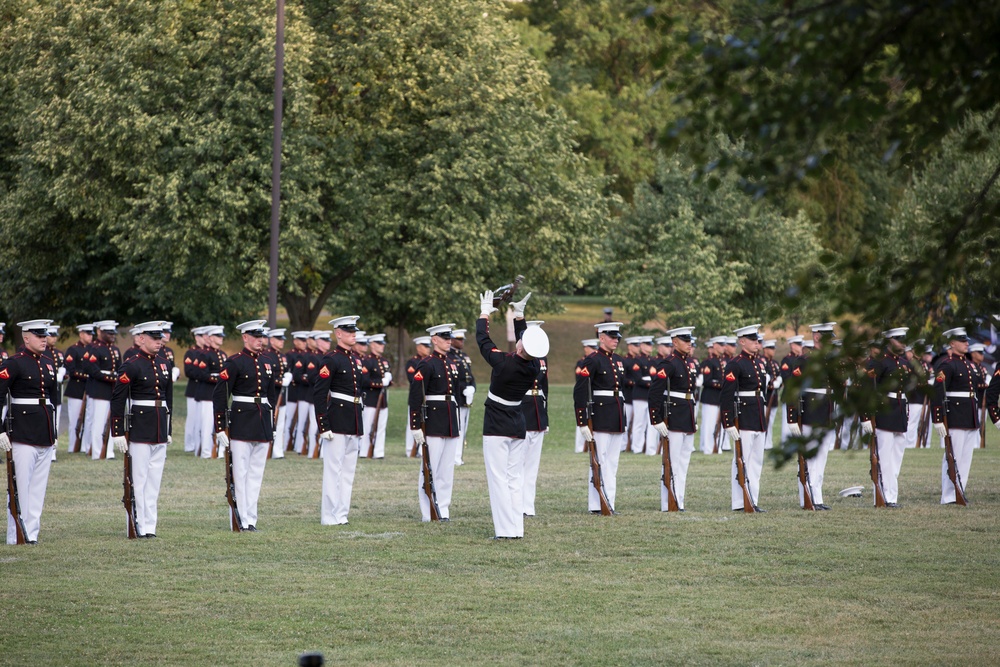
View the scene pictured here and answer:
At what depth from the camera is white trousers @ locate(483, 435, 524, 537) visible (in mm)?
13055

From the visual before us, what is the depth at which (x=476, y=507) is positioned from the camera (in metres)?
16.0

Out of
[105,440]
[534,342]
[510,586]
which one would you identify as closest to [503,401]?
[534,342]

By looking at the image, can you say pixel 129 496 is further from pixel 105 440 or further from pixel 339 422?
pixel 105 440

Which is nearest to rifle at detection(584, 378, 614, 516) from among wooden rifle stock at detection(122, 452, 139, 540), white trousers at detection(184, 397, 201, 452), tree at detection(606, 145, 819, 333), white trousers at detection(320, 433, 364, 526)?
white trousers at detection(320, 433, 364, 526)

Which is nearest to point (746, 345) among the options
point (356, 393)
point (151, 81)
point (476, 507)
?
point (476, 507)

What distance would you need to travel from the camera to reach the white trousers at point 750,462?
610 inches

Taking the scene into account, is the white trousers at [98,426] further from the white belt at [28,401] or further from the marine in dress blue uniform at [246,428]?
the white belt at [28,401]

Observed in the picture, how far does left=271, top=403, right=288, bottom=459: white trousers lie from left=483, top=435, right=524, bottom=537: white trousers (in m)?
10.4

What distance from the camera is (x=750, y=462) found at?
1562 centimetres

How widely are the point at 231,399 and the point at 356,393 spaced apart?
57.7 inches

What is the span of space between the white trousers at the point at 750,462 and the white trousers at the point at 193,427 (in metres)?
11.2

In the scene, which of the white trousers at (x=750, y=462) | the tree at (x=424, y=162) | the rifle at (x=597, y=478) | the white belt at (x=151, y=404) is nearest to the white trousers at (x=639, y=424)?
the tree at (x=424, y=162)

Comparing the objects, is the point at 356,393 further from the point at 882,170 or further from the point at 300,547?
the point at 882,170

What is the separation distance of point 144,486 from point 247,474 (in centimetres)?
115
